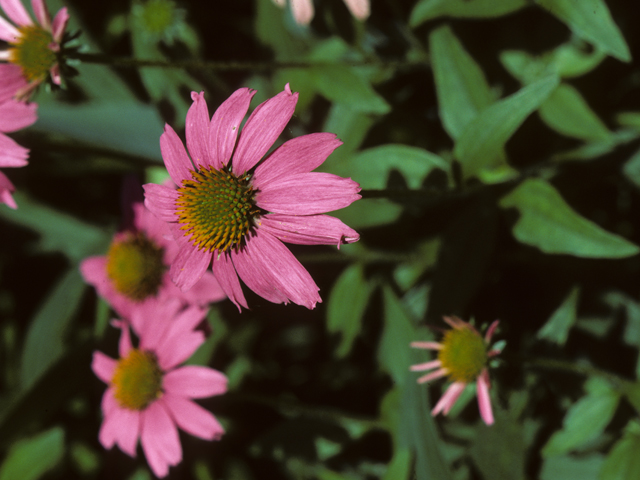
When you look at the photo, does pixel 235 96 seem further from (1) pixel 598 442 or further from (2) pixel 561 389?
(1) pixel 598 442

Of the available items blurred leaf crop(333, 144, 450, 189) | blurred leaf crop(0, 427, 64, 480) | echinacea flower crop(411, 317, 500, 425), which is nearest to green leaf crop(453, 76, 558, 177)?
blurred leaf crop(333, 144, 450, 189)

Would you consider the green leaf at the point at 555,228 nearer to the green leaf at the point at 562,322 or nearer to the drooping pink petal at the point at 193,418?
the green leaf at the point at 562,322

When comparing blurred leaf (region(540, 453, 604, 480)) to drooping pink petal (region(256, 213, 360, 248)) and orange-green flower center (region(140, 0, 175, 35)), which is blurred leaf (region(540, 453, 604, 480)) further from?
orange-green flower center (region(140, 0, 175, 35))

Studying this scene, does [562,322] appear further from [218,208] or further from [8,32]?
[8,32]

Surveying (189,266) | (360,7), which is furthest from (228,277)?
(360,7)

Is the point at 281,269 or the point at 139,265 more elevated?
the point at 281,269

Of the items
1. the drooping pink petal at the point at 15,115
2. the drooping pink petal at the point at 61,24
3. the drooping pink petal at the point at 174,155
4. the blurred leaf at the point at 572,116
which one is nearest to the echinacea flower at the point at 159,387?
the drooping pink petal at the point at 174,155

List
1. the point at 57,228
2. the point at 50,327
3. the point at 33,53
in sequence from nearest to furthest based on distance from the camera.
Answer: the point at 33,53 < the point at 50,327 < the point at 57,228

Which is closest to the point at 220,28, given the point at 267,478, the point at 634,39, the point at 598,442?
the point at 634,39
